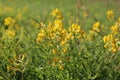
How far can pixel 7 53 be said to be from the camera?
12.3 feet

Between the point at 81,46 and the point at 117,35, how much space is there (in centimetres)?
40

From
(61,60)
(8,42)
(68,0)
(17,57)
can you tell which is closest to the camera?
(61,60)

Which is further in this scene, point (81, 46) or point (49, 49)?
point (81, 46)

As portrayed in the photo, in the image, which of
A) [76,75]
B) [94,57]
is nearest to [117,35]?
[94,57]

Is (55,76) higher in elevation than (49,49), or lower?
lower

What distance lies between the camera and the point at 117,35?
146 inches

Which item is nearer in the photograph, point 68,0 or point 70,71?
point 70,71

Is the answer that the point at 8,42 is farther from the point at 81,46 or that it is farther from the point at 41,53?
the point at 81,46

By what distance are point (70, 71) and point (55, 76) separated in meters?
0.16

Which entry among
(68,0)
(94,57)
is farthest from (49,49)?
(68,0)

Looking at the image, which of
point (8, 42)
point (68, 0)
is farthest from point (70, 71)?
point (68, 0)

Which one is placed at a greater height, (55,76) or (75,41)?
(75,41)

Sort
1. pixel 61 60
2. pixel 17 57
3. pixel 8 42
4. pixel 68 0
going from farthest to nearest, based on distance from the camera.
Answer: pixel 68 0, pixel 8 42, pixel 17 57, pixel 61 60

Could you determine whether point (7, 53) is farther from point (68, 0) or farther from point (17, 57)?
point (68, 0)
